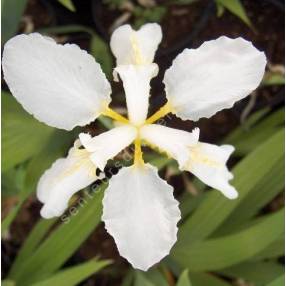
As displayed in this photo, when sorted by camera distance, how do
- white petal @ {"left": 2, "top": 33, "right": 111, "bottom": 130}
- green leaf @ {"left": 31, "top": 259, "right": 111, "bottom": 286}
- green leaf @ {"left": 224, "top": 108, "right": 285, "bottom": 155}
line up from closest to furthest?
white petal @ {"left": 2, "top": 33, "right": 111, "bottom": 130} < green leaf @ {"left": 31, "top": 259, "right": 111, "bottom": 286} < green leaf @ {"left": 224, "top": 108, "right": 285, "bottom": 155}

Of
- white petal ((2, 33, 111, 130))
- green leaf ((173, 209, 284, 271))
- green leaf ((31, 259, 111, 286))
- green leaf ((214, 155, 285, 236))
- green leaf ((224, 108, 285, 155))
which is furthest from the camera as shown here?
green leaf ((224, 108, 285, 155))

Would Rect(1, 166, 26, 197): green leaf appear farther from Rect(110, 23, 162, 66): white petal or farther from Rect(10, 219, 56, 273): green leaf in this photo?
Rect(110, 23, 162, 66): white petal

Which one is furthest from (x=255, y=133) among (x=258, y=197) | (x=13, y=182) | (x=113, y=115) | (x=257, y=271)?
(x=113, y=115)

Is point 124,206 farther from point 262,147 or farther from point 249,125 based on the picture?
point 249,125

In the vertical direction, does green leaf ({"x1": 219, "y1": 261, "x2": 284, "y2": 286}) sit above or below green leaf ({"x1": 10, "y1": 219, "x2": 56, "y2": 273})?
below

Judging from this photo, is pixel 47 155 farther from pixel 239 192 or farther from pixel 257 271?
pixel 257 271

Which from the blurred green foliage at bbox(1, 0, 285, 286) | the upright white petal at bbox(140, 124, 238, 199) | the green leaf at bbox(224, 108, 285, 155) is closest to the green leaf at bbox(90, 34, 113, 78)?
the blurred green foliage at bbox(1, 0, 285, 286)
